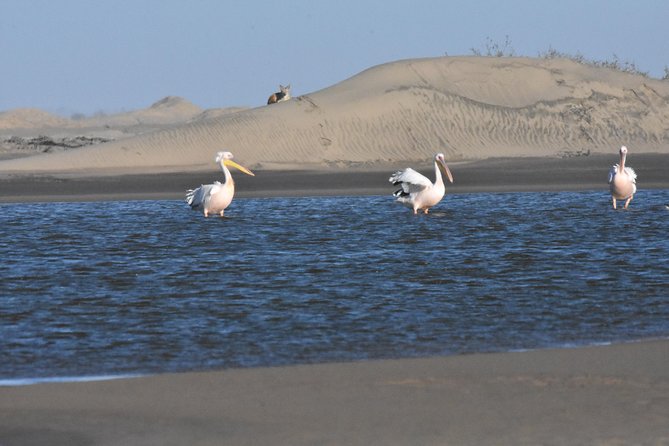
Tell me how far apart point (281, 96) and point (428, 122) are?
23.6ft

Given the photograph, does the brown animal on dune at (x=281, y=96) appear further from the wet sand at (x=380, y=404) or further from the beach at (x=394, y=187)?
the wet sand at (x=380, y=404)

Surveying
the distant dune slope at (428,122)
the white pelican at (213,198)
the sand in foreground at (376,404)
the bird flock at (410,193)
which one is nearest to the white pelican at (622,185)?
the bird flock at (410,193)

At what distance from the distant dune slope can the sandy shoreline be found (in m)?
4.72

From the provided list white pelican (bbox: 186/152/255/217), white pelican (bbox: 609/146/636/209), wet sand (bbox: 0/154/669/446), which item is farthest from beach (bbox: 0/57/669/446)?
white pelican (bbox: 186/152/255/217)

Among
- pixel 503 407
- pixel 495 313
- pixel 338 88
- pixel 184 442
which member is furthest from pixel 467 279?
pixel 338 88

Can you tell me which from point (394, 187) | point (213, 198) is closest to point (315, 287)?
point (213, 198)

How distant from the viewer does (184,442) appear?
5.59 m

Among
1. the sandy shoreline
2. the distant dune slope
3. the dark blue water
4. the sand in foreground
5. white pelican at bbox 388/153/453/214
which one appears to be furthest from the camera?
the distant dune slope

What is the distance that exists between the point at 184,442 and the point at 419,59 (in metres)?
40.8

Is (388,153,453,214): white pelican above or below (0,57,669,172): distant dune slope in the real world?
below

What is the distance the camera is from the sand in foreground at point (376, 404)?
5.64 metres

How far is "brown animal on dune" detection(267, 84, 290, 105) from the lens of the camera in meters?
46.8

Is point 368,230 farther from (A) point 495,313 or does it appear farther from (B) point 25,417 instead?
(B) point 25,417

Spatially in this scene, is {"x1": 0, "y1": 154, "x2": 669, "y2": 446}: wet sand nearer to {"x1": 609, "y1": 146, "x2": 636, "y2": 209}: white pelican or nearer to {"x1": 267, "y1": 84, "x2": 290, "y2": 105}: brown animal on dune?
{"x1": 609, "y1": 146, "x2": 636, "y2": 209}: white pelican
